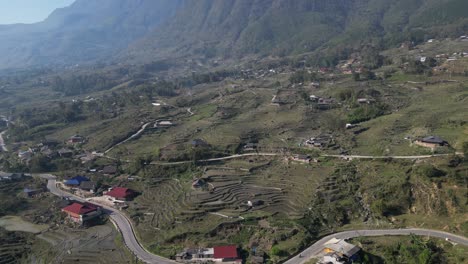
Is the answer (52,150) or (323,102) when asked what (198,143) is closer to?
(323,102)

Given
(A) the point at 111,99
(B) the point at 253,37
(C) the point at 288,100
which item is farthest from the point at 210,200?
(B) the point at 253,37

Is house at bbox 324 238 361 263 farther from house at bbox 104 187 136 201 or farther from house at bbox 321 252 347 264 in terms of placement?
house at bbox 104 187 136 201

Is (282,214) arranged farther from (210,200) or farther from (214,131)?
(214,131)

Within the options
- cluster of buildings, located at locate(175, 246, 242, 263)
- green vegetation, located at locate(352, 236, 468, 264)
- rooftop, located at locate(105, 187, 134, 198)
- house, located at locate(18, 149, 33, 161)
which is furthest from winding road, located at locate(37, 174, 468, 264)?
house, located at locate(18, 149, 33, 161)

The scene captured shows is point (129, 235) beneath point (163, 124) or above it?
beneath

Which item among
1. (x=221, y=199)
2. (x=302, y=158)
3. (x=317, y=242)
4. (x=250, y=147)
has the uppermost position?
(x=302, y=158)

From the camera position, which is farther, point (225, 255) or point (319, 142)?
point (319, 142)

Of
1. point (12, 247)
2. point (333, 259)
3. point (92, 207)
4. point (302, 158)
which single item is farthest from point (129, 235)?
point (302, 158)
